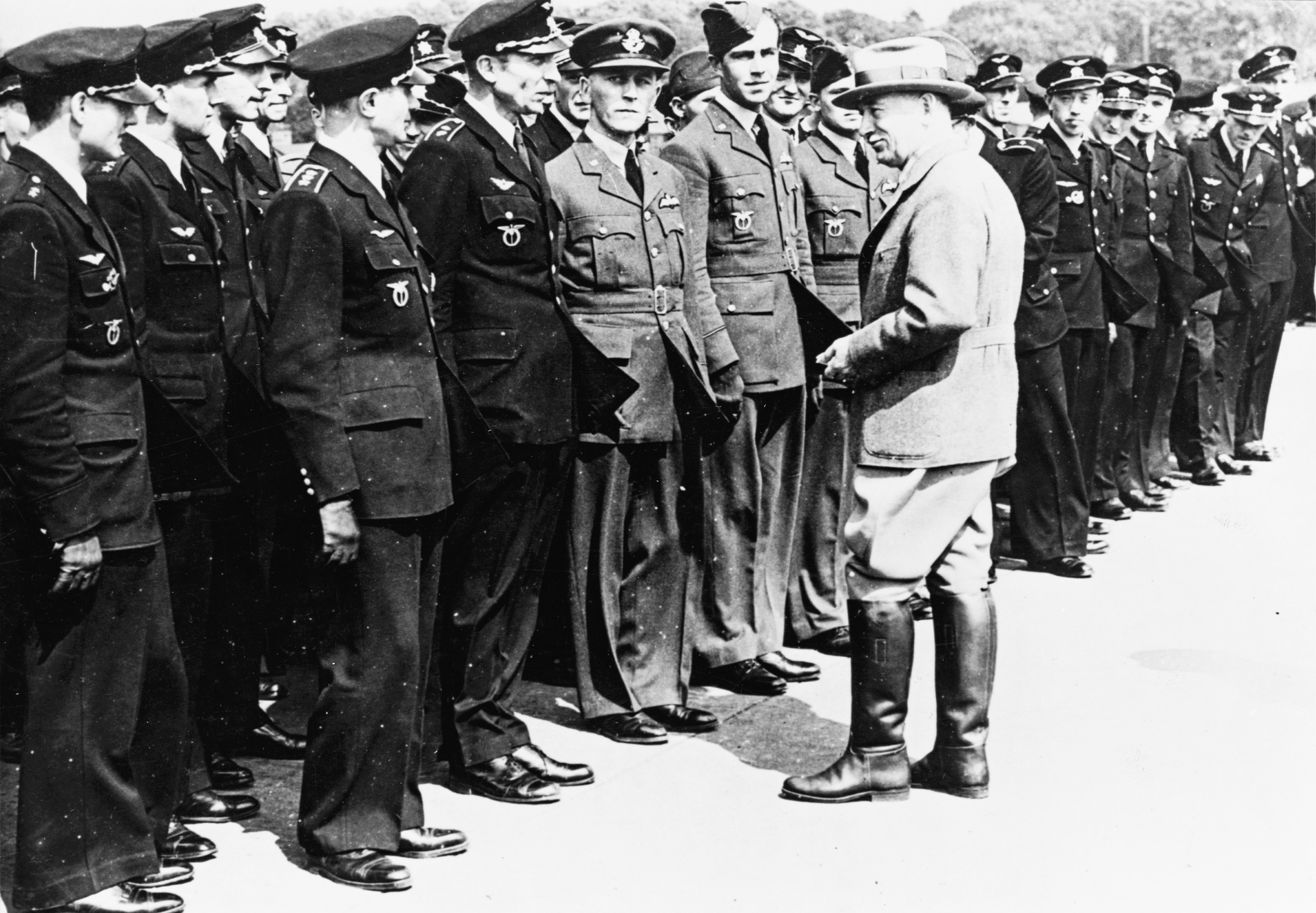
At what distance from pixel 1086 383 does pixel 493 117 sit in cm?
468

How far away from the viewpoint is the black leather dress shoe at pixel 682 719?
19.5 ft

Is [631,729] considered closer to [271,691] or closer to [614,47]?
[271,691]

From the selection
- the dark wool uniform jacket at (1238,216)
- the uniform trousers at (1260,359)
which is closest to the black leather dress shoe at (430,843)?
the dark wool uniform jacket at (1238,216)

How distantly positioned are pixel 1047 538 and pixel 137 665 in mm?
5104

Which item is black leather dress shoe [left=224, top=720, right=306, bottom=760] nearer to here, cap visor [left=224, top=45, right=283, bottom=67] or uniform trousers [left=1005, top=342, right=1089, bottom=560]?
cap visor [left=224, top=45, right=283, bottom=67]

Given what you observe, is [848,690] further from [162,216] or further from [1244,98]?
[1244,98]

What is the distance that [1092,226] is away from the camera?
9070mm

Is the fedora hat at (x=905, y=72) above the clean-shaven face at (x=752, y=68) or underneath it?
above

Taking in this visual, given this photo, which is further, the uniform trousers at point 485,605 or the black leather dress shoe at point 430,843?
the uniform trousers at point 485,605

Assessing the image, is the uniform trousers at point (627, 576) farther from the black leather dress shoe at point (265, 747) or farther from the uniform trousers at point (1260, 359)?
the uniform trousers at point (1260, 359)

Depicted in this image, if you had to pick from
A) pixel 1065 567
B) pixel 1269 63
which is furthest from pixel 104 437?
pixel 1269 63

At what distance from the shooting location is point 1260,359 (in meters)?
11.5

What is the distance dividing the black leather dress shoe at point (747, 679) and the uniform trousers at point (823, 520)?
599 mm

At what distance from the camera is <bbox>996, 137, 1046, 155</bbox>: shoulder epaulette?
8461 mm
